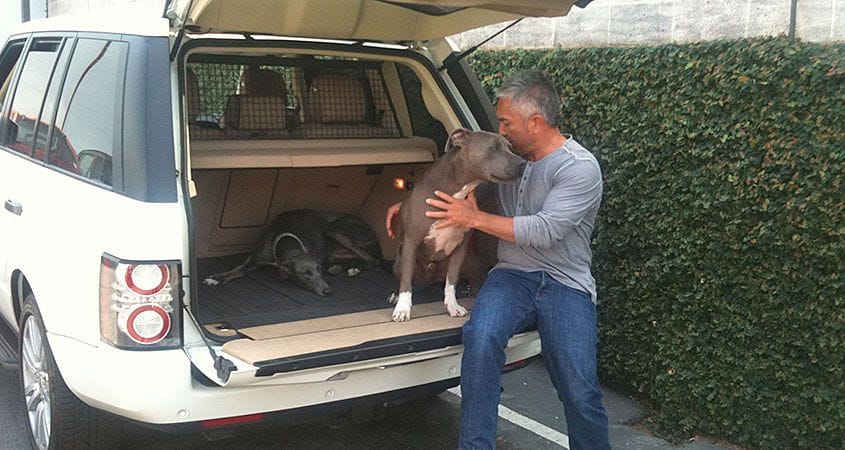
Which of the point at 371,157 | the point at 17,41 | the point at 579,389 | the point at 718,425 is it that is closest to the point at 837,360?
the point at 718,425

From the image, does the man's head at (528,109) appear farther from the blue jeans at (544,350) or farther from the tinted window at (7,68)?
the tinted window at (7,68)

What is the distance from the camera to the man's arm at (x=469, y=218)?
3706mm

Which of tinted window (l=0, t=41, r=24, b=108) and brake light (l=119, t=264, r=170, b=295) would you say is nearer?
brake light (l=119, t=264, r=170, b=295)

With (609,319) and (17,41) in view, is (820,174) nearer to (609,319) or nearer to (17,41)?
(609,319)

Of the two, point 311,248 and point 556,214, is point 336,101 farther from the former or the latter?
point 556,214

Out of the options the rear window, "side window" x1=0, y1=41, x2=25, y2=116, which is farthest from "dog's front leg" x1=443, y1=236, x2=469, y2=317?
"side window" x1=0, y1=41, x2=25, y2=116

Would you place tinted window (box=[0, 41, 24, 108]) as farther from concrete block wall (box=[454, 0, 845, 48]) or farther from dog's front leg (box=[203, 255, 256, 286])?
concrete block wall (box=[454, 0, 845, 48])

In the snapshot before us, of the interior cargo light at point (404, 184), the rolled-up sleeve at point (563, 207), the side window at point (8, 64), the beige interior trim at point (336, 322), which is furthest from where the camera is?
the interior cargo light at point (404, 184)

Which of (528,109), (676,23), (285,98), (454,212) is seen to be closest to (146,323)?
(454,212)

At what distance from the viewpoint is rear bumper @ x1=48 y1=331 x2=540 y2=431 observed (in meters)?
2.99

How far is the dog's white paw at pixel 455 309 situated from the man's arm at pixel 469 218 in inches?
17.3

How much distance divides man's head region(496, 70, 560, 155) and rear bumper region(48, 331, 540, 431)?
1138mm

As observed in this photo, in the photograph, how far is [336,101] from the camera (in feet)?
17.0

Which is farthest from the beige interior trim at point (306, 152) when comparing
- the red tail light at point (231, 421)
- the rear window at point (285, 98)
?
the red tail light at point (231, 421)
